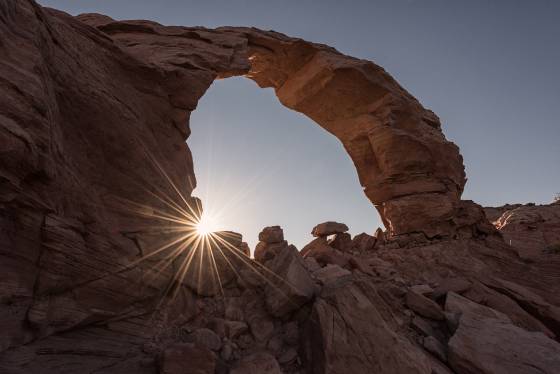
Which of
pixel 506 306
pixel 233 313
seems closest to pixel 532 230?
pixel 506 306

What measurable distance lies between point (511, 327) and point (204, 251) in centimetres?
808

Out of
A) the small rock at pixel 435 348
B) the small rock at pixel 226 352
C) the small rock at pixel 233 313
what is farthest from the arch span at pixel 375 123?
the small rock at pixel 226 352

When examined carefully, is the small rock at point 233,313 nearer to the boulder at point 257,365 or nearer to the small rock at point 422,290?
the boulder at point 257,365

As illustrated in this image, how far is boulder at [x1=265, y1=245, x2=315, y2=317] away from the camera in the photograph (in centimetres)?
696

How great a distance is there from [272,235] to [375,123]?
30.9ft

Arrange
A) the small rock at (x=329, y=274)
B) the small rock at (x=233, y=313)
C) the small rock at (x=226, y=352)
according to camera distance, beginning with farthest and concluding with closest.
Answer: the small rock at (x=329, y=274)
the small rock at (x=233, y=313)
the small rock at (x=226, y=352)

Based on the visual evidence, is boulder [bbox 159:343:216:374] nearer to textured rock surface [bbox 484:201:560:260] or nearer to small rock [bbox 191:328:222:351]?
small rock [bbox 191:328:222:351]

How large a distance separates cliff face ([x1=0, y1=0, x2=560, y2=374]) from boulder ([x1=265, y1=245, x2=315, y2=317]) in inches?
1.9

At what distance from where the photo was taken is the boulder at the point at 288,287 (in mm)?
6961

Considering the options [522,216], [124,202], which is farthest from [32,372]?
[522,216]

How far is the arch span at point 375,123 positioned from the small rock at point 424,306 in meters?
7.63

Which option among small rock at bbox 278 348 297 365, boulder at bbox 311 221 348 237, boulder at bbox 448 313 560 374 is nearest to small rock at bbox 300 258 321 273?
small rock at bbox 278 348 297 365

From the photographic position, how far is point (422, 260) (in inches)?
493

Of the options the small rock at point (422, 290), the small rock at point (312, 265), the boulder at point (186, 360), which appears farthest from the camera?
the small rock at point (312, 265)
